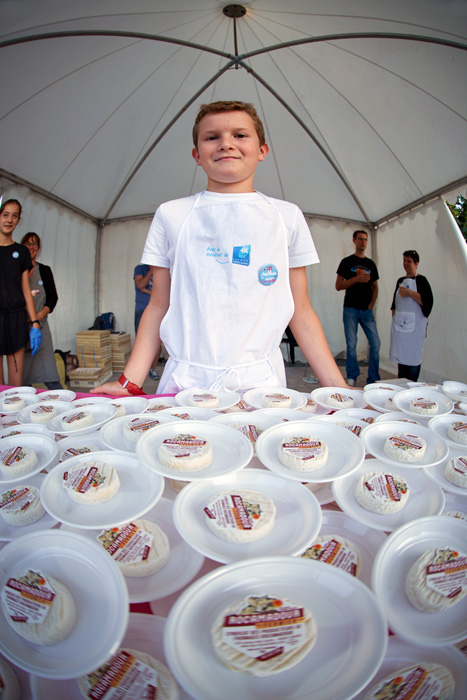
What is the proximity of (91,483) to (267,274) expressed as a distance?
1.01m

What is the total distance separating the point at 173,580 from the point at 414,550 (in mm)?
380

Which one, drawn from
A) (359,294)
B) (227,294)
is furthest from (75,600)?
(359,294)

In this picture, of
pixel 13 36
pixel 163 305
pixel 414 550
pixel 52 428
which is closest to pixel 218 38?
pixel 13 36

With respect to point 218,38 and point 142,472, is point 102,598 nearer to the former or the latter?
point 142,472

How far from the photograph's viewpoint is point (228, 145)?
1190 mm

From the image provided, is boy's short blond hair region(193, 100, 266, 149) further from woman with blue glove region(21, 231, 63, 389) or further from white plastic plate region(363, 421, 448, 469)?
woman with blue glove region(21, 231, 63, 389)

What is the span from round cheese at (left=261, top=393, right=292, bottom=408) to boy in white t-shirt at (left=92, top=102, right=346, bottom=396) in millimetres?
265

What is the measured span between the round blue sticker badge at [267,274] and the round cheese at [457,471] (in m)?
0.88

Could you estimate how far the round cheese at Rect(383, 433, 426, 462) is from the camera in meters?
0.71

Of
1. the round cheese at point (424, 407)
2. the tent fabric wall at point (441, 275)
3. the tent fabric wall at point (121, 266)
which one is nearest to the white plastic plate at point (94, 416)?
the round cheese at point (424, 407)

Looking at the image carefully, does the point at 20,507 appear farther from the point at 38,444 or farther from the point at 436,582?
the point at 436,582

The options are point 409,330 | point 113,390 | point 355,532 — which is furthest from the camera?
point 409,330

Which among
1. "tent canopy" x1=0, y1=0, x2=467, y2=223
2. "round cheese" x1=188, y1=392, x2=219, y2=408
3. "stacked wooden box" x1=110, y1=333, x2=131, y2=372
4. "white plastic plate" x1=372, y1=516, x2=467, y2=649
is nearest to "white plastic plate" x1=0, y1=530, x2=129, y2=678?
"white plastic plate" x1=372, y1=516, x2=467, y2=649

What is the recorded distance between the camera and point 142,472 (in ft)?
2.19
